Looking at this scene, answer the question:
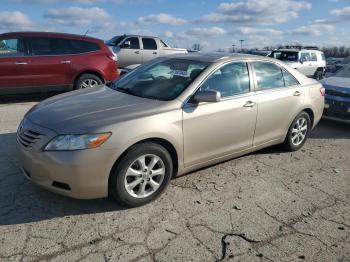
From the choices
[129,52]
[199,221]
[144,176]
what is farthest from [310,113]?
[129,52]

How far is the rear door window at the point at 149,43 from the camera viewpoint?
15.9 metres

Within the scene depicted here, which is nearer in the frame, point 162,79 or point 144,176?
point 144,176

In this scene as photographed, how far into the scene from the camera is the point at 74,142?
10.4 ft

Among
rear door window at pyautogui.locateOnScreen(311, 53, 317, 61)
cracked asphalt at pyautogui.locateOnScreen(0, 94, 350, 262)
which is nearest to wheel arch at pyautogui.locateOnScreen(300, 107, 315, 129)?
cracked asphalt at pyautogui.locateOnScreen(0, 94, 350, 262)

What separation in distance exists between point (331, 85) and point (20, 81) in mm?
7082

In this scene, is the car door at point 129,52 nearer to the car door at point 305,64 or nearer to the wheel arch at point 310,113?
the car door at point 305,64

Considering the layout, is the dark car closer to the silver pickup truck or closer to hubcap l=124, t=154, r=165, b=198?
hubcap l=124, t=154, r=165, b=198

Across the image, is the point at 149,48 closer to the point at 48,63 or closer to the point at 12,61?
the point at 48,63

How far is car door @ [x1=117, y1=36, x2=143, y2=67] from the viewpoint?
15523mm

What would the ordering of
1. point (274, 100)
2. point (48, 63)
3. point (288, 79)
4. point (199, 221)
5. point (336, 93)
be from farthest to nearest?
point (48, 63), point (336, 93), point (288, 79), point (274, 100), point (199, 221)

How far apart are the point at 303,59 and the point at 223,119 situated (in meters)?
16.0

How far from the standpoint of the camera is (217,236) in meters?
3.17

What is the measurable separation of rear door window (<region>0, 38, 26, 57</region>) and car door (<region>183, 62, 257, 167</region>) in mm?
5804

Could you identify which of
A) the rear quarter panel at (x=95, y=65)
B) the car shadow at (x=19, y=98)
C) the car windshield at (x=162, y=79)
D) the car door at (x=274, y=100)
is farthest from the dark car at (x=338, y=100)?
the car shadow at (x=19, y=98)
